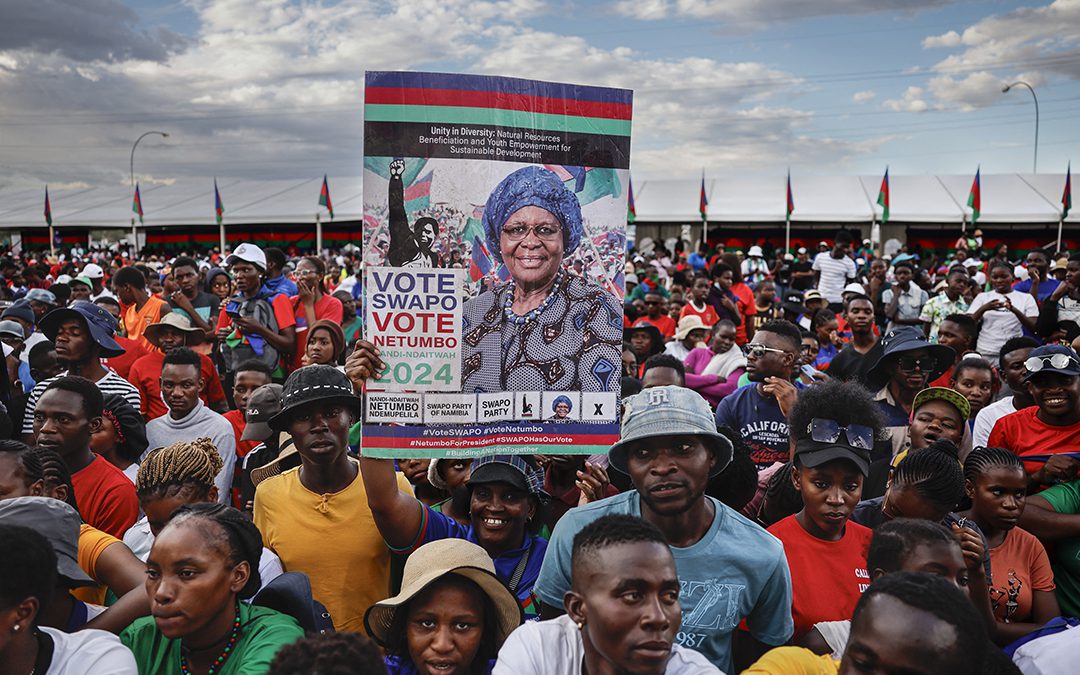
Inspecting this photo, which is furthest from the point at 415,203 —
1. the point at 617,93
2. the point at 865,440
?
the point at 865,440

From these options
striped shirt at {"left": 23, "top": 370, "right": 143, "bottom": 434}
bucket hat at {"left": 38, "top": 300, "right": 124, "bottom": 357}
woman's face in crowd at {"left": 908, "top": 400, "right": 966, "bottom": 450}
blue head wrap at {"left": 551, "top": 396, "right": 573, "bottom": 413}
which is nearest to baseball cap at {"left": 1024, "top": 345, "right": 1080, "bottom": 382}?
woman's face in crowd at {"left": 908, "top": 400, "right": 966, "bottom": 450}

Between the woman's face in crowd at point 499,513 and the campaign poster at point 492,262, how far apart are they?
0.42 meters

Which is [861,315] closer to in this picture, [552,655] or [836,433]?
[836,433]

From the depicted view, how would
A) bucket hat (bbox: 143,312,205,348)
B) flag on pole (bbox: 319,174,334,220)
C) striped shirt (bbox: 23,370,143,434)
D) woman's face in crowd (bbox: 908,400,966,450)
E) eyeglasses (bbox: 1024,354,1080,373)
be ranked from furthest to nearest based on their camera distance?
flag on pole (bbox: 319,174,334,220) → bucket hat (bbox: 143,312,205,348) → striped shirt (bbox: 23,370,143,434) → eyeglasses (bbox: 1024,354,1080,373) → woman's face in crowd (bbox: 908,400,966,450)

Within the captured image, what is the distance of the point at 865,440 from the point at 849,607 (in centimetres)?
72

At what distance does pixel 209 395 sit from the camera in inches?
235

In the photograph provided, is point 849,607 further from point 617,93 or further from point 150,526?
point 150,526

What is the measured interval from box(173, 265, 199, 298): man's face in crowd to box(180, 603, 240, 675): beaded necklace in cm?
618

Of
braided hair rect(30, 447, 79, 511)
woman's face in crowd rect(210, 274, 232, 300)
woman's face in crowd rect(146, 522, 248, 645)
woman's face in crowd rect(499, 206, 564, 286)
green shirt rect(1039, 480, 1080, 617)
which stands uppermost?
woman's face in crowd rect(499, 206, 564, 286)

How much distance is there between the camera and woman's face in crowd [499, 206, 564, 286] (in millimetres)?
3059

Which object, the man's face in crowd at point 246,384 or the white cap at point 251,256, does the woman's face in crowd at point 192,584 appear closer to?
the man's face in crowd at point 246,384

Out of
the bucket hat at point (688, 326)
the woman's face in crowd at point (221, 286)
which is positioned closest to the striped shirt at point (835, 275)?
the bucket hat at point (688, 326)

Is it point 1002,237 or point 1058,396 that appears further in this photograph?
point 1002,237

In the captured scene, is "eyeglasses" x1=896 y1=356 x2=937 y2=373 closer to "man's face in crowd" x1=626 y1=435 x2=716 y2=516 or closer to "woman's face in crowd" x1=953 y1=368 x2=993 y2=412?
"woman's face in crowd" x1=953 y1=368 x2=993 y2=412
